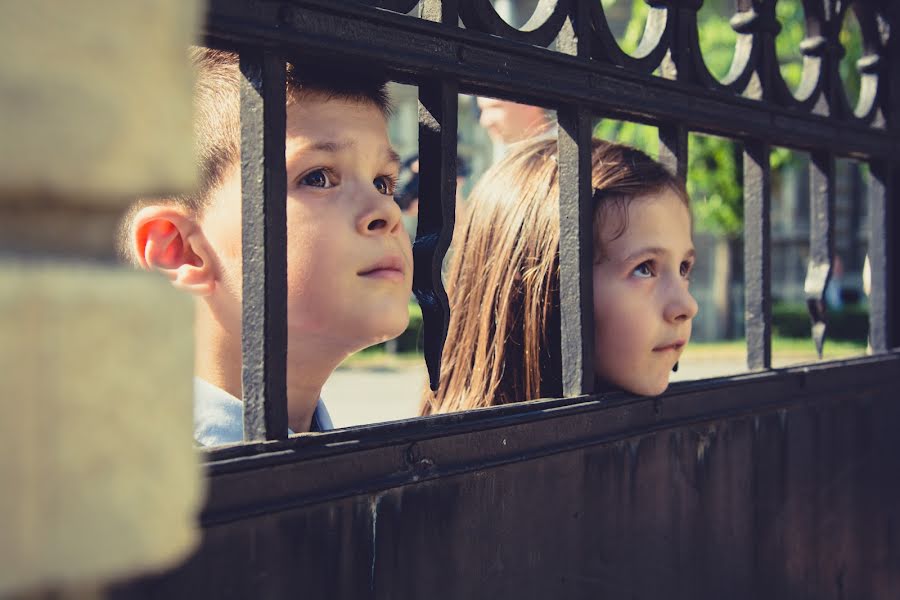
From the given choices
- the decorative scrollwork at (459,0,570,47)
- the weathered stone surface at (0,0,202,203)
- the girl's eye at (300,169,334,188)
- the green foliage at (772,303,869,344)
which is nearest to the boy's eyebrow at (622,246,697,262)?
the decorative scrollwork at (459,0,570,47)

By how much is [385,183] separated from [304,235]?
252 mm

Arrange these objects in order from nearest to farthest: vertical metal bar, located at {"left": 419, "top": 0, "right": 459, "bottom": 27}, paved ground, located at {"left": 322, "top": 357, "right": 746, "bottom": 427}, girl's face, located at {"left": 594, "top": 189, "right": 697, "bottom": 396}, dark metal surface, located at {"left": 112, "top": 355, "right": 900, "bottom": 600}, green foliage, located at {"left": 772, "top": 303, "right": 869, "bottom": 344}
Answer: dark metal surface, located at {"left": 112, "top": 355, "right": 900, "bottom": 600}
vertical metal bar, located at {"left": 419, "top": 0, "right": 459, "bottom": 27}
girl's face, located at {"left": 594, "top": 189, "right": 697, "bottom": 396}
paved ground, located at {"left": 322, "top": 357, "right": 746, "bottom": 427}
green foliage, located at {"left": 772, "top": 303, "right": 869, "bottom": 344}

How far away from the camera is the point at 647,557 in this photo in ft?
6.05

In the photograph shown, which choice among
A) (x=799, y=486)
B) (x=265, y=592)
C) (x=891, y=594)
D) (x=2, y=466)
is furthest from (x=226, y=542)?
(x=891, y=594)

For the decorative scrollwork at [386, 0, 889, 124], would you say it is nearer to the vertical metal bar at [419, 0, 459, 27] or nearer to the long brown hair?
the vertical metal bar at [419, 0, 459, 27]

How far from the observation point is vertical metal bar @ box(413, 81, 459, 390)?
148 cm

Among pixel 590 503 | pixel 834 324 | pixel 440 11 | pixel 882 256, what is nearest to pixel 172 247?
pixel 440 11

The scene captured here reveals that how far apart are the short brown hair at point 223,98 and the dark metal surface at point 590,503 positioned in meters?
0.56

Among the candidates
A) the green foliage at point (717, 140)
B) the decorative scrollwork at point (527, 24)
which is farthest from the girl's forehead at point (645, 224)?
the green foliage at point (717, 140)

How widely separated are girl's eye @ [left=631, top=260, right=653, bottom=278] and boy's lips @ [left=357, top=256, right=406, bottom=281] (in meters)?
0.66

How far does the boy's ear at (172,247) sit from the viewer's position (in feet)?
5.23

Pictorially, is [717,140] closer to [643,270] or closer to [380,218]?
[643,270]

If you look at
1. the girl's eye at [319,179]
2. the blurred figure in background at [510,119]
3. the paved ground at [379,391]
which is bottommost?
the paved ground at [379,391]

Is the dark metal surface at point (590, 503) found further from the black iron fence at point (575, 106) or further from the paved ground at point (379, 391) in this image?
the paved ground at point (379, 391)
